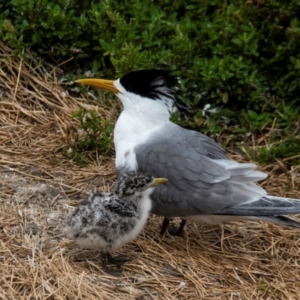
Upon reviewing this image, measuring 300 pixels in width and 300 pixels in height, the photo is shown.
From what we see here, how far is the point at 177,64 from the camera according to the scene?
6.19 metres

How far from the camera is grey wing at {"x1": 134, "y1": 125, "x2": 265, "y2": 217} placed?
4.59 meters

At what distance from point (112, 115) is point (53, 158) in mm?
779

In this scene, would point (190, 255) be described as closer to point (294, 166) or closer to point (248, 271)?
point (248, 271)

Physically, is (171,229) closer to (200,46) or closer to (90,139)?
(90,139)

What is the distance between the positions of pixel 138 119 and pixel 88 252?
984 millimetres

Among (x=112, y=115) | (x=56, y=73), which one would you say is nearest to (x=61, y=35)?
(x=56, y=73)

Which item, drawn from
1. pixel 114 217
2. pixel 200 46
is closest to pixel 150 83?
pixel 114 217

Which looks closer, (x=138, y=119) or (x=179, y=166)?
(x=179, y=166)

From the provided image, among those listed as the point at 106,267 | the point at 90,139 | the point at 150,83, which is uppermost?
the point at 150,83

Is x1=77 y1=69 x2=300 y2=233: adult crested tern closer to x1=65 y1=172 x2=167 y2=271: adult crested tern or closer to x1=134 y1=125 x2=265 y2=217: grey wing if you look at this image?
x1=134 y1=125 x2=265 y2=217: grey wing

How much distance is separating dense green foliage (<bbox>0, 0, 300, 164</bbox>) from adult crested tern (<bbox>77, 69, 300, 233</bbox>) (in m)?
0.94

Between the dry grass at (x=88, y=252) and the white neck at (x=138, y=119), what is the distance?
17.9 inches

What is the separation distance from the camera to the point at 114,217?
4.33 meters

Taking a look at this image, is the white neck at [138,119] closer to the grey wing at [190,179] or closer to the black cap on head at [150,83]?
the black cap on head at [150,83]
